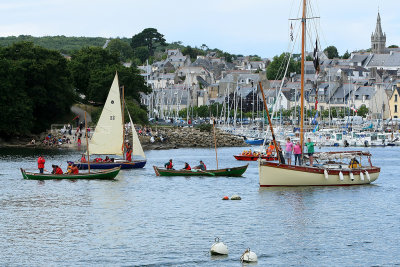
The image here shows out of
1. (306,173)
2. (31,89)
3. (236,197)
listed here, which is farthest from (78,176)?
(31,89)

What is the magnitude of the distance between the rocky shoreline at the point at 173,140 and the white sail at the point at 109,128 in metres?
39.3

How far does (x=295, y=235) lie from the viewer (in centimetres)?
3809

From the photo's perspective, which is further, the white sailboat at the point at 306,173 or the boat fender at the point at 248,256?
the white sailboat at the point at 306,173

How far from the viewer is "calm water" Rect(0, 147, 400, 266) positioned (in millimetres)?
33500

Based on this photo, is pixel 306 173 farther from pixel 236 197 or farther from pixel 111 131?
pixel 111 131

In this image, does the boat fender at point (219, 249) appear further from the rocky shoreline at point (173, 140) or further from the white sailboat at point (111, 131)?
the rocky shoreline at point (173, 140)

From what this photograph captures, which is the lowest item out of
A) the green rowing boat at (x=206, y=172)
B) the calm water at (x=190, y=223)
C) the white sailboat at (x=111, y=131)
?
the calm water at (x=190, y=223)

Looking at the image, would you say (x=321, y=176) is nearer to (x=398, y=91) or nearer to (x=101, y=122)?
(x=101, y=122)

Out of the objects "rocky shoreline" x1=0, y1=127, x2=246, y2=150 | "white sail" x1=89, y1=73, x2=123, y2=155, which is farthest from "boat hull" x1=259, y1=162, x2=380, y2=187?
"rocky shoreline" x1=0, y1=127, x2=246, y2=150

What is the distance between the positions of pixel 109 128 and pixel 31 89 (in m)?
46.4

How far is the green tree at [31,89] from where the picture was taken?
354 feet

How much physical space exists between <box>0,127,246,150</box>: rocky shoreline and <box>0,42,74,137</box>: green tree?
182cm

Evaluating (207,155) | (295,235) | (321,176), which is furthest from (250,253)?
(207,155)

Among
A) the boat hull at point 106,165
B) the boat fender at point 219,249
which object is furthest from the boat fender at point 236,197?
the boat hull at point 106,165
